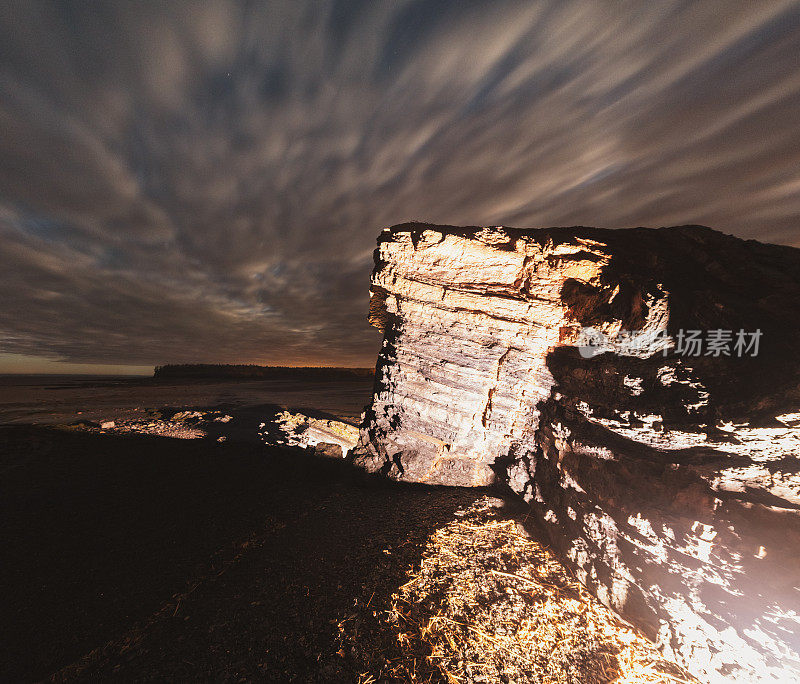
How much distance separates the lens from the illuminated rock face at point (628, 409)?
298 cm

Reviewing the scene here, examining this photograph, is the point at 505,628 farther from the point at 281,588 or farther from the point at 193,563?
the point at 193,563

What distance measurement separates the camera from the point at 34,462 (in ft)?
22.2

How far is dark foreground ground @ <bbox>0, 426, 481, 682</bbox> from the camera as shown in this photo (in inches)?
97.6

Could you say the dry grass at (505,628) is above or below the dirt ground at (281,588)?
below

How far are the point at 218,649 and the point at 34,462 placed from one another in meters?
8.76

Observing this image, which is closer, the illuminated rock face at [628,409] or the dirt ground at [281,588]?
the dirt ground at [281,588]

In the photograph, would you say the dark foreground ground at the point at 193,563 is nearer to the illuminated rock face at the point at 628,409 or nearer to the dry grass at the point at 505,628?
the dry grass at the point at 505,628

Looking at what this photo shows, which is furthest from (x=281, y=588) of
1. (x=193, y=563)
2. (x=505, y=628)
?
(x=505, y=628)

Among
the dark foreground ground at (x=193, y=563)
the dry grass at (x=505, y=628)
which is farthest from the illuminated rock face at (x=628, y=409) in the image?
the dark foreground ground at (x=193, y=563)

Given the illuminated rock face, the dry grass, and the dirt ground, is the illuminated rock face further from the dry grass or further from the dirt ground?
the dirt ground

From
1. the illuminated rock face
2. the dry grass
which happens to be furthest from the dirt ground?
the illuminated rock face

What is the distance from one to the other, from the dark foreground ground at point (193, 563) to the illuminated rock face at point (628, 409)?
6.25 feet

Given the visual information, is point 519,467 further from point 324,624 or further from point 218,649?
point 218,649

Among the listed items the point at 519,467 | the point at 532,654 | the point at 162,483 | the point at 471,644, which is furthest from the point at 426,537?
the point at 162,483
